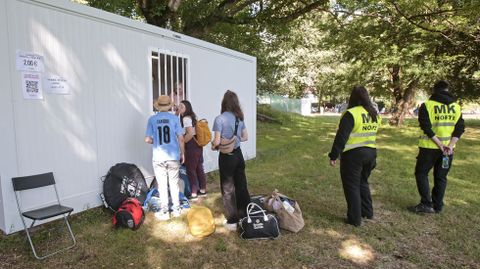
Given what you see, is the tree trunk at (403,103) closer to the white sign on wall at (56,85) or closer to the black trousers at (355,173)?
the black trousers at (355,173)

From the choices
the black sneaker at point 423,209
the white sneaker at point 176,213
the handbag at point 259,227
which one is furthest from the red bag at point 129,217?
the black sneaker at point 423,209

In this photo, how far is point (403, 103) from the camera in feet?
67.0

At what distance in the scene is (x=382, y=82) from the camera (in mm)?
21125

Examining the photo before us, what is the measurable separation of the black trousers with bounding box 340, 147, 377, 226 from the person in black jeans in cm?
138

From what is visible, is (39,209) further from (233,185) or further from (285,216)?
(285,216)

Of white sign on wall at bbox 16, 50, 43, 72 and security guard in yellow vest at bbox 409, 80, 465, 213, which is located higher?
white sign on wall at bbox 16, 50, 43, 72

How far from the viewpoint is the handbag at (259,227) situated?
4465 mm

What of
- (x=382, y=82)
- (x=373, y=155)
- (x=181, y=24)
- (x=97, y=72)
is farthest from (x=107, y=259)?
(x=382, y=82)

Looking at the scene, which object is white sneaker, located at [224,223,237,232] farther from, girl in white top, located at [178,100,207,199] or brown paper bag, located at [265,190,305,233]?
girl in white top, located at [178,100,207,199]

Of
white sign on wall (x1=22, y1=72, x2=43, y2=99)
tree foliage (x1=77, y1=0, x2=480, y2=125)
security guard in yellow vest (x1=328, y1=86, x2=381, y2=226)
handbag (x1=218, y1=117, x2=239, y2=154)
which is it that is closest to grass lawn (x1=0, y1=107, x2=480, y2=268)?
security guard in yellow vest (x1=328, y1=86, x2=381, y2=226)

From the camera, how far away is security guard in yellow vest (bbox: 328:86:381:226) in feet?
15.2

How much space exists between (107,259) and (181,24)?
34.0ft

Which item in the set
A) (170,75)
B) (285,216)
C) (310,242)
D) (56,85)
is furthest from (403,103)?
(56,85)

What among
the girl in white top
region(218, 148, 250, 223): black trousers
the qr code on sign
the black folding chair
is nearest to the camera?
the black folding chair
